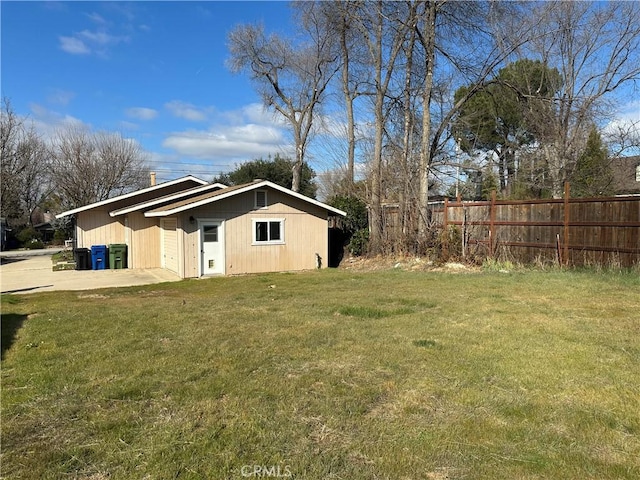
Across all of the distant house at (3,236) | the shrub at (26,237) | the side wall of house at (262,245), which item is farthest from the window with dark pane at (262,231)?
the shrub at (26,237)

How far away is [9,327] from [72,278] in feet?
26.8

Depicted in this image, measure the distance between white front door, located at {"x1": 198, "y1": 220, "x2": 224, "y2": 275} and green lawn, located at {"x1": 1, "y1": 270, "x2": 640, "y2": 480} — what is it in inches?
268

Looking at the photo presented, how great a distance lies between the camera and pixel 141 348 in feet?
17.3

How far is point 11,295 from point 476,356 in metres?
10.5

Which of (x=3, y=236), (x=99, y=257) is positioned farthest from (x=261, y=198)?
(x=3, y=236)

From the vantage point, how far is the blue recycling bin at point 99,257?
16844mm

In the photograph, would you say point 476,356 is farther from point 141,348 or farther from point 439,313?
point 141,348

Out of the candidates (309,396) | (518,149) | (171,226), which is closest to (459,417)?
(309,396)

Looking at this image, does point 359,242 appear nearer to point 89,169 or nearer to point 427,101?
point 427,101

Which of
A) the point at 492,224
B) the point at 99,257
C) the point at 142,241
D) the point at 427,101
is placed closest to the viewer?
the point at 492,224

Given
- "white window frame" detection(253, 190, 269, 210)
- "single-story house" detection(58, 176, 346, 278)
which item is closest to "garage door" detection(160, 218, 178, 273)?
"single-story house" detection(58, 176, 346, 278)

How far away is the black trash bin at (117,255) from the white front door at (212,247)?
4.84 meters

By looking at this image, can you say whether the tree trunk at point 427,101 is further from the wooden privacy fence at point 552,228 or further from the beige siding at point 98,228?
the beige siding at point 98,228

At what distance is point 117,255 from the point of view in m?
17.2
